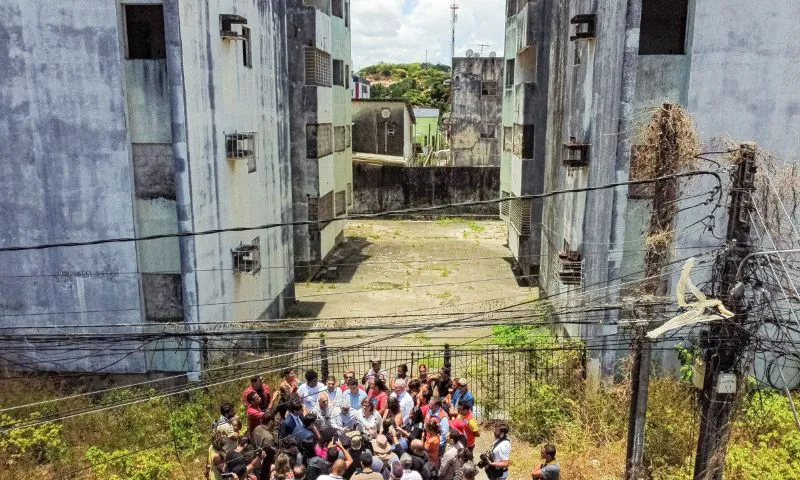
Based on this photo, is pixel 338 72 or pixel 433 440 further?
pixel 338 72

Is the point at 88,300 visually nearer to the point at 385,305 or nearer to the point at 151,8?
the point at 151,8

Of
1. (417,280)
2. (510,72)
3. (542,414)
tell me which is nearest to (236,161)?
(542,414)

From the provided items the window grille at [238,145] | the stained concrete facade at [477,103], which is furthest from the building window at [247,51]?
the stained concrete facade at [477,103]

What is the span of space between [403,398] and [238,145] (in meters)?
6.67

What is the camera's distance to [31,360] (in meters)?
11.8

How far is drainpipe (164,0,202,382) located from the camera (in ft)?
35.5

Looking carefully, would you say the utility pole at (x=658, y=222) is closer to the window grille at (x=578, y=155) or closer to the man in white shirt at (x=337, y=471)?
the man in white shirt at (x=337, y=471)

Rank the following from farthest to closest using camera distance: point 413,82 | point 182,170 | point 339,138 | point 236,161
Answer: point 413,82
point 339,138
point 236,161
point 182,170

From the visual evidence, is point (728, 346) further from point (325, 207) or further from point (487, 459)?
point (325, 207)

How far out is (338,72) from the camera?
24406mm

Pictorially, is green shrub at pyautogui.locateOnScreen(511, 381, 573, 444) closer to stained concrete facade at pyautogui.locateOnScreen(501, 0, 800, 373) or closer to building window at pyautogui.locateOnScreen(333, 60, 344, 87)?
stained concrete facade at pyautogui.locateOnScreen(501, 0, 800, 373)

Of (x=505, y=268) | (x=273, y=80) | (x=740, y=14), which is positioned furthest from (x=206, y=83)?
(x=505, y=268)

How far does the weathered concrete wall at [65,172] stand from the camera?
1098cm

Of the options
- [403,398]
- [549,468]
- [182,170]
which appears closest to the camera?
[549,468]
